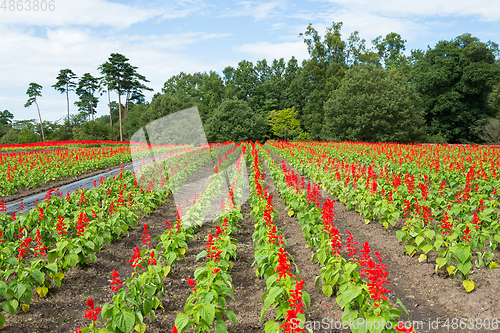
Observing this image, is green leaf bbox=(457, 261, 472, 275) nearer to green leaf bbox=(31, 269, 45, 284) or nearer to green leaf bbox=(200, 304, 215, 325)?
green leaf bbox=(200, 304, 215, 325)

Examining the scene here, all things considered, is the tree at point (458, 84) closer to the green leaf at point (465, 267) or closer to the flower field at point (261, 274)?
the flower field at point (261, 274)

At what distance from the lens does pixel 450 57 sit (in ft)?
130

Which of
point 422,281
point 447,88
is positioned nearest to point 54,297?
point 422,281

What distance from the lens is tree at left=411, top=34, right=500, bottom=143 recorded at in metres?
37.5

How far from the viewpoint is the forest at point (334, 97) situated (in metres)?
36.2

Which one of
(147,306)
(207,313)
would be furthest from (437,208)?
(147,306)

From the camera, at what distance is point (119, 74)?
156 feet

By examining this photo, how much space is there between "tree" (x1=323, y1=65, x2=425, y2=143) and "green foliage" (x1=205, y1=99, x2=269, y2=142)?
13.7 metres

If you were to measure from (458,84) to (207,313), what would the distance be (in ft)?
156

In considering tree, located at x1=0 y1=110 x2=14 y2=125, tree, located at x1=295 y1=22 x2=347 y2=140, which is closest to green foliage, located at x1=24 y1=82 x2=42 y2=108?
tree, located at x1=0 y1=110 x2=14 y2=125

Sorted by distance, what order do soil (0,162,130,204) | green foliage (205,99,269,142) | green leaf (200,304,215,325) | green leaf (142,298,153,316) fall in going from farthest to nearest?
green foliage (205,99,269,142), soil (0,162,130,204), green leaf (142,298,153,316), green leaf (200,304,215,325)

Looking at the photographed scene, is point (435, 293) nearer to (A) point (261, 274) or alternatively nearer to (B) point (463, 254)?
(B) point (463, 254)

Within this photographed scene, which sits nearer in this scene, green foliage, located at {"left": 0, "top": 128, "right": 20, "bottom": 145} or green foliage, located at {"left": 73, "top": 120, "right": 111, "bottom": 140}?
green foliage, located at {"left": 73, "top": 120, "right": 111, "bottom": 140}

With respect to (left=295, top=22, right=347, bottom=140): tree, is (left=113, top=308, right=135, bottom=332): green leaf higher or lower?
lower
